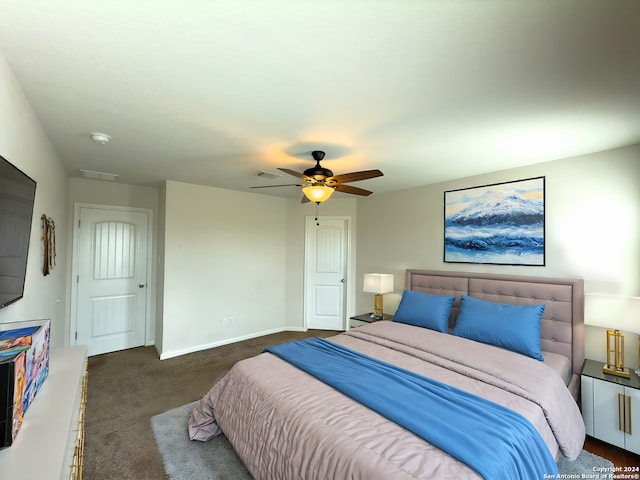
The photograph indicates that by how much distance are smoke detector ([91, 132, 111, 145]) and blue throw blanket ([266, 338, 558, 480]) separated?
2.39 meters

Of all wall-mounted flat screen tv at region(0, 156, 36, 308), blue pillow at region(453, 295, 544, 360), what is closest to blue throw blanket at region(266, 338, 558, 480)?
blue pillow at region(453, 295, 544, 360)

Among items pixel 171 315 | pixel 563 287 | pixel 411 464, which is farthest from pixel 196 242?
pixel 563 287

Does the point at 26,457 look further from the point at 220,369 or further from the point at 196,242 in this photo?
the point at 196,242

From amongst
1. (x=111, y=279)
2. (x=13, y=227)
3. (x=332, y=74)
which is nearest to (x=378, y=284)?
(x=332, y=74)

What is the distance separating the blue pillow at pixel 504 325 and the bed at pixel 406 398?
2 cm

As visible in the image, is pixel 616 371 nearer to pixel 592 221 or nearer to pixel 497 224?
pixel 592 221

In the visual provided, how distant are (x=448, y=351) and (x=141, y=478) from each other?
242cm

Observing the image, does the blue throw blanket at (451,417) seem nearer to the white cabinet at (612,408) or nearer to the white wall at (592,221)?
the white cabinet at (612,408)

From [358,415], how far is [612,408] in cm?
211

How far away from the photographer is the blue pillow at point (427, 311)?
320 centimetres

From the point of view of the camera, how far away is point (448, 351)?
250cm

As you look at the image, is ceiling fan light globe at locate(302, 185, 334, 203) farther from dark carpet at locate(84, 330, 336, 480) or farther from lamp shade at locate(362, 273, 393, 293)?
dark carpet at locate(84, 330, 336, 480)

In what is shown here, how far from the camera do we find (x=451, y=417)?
5.03ft

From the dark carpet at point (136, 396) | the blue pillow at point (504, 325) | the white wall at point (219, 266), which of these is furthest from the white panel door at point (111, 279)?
the blue pillow at point (504, 325)
